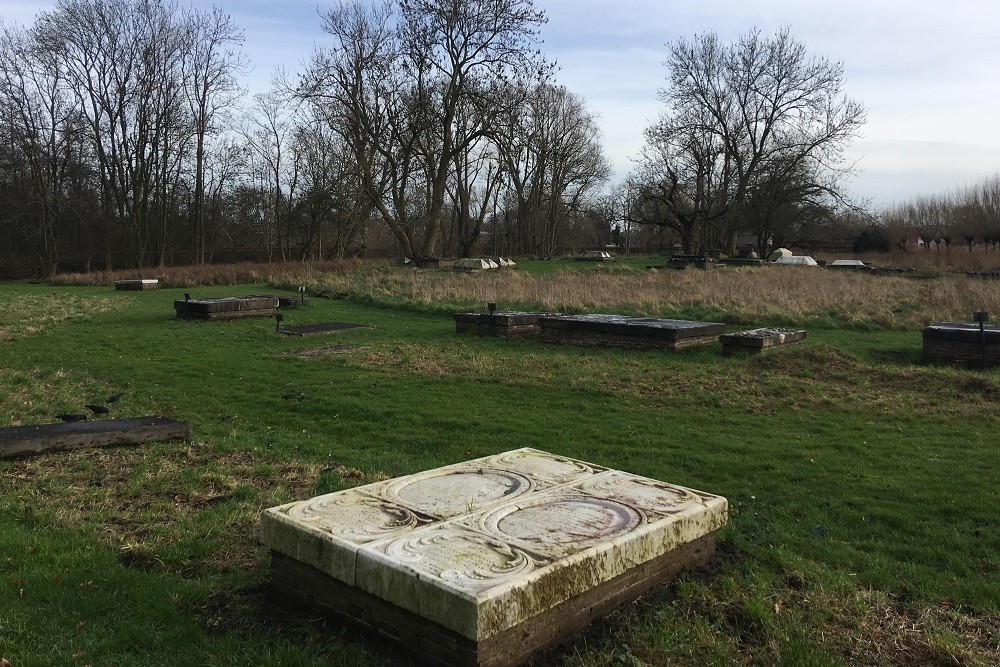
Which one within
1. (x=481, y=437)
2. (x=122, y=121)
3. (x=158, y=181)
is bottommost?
(x=481, y=437)

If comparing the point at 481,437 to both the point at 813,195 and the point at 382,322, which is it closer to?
the point at 382,322

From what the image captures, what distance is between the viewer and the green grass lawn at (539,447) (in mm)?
3236

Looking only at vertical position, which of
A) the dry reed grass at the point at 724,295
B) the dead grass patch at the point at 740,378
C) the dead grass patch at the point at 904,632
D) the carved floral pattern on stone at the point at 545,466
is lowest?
the dead grass patch at the point at 904,632

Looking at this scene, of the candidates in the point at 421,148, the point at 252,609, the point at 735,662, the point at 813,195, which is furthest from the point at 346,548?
the point at 813,195

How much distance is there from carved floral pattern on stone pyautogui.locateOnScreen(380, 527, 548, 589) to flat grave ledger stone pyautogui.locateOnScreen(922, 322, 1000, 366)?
10.4 m

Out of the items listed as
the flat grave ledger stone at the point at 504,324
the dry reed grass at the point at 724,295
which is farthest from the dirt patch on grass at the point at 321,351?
the dry reed grass at the point at 724,295

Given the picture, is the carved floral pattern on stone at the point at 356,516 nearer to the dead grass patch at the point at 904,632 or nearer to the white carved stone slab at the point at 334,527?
the white carved stone slab at the point at 334,527

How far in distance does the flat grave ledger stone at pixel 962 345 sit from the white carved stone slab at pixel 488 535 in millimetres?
9078

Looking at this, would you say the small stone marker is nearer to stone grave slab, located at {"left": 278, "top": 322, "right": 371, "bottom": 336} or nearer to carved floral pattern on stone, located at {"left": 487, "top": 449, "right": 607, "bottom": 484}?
stone grave slab, located at {"left": 278, "top": 322, "right": 371, "bottom": 336}

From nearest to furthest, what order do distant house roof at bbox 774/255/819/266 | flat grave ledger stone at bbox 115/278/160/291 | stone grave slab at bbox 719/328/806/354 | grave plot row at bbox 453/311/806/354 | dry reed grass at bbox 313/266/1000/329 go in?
stone grave slab at bbox 719/328/806/354, grave plot row at bbox 453/311/806/354, dry reed grass at bbox 313/266/1000/329, flat grave ledger stone at bbox 115/278/160/291, distant house roof at bbox 774/255/819/266

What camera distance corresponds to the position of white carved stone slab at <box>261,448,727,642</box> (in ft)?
9.43

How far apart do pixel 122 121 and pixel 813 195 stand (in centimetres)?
3714

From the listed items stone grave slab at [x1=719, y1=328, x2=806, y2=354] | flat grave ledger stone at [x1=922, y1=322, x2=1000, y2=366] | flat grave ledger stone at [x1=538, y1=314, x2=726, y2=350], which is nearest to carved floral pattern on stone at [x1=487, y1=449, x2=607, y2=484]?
stone grave slab at [x1=719, y1=328, x2=806, y2=354]

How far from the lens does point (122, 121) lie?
39.9m
